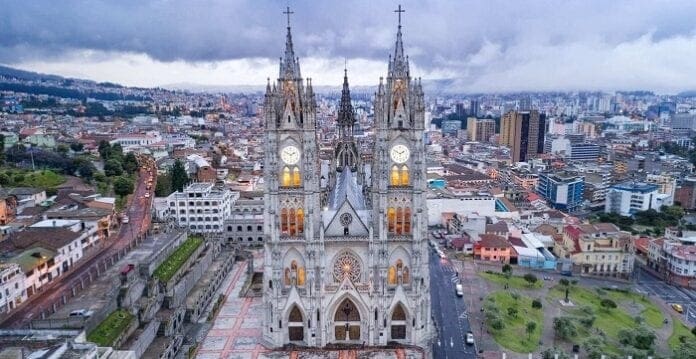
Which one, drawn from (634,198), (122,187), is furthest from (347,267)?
(634,198)

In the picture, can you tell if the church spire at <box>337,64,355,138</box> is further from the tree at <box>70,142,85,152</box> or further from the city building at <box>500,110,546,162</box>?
the city building at <box>500,110,546,162</box>

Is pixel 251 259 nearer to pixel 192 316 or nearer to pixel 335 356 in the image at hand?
pixel 192 316

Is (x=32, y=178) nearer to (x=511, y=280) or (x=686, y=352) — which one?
(x=511, y=280)

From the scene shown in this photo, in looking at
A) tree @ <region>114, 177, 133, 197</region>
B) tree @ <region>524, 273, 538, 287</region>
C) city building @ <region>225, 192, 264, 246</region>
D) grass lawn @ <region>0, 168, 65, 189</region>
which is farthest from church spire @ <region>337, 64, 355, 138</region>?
A: grass lawn @ <region>0, 168, 65, 189</region>

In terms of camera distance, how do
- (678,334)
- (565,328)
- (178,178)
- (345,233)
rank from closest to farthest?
(345,233) < (565,328) < (678,334) < (178,178)

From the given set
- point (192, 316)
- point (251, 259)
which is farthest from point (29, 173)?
point (192, 316)

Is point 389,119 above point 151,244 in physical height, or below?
above
